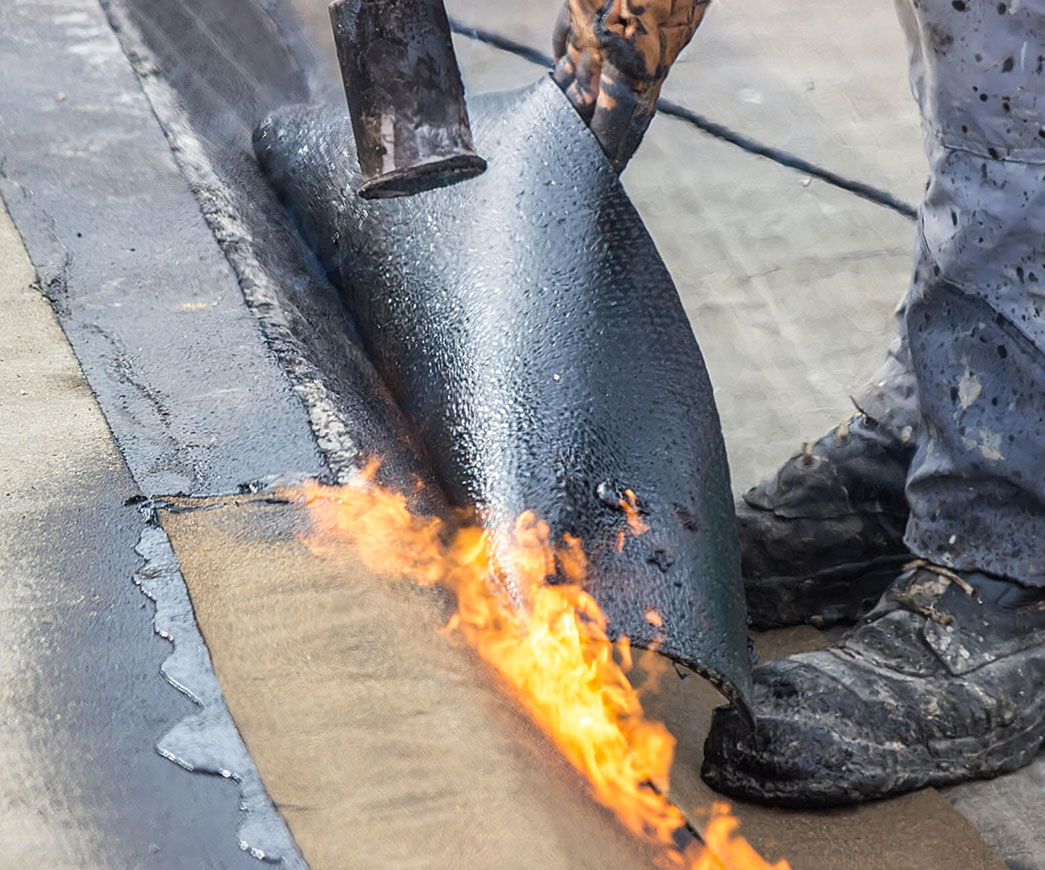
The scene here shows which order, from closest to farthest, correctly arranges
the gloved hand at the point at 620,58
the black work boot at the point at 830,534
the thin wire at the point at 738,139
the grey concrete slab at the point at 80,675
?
the grey concrete slab at the point at 80,675
the gloved hand at the point at 620,58
the black work boot at the point at 830,534
the thin wire at the point at 738,139

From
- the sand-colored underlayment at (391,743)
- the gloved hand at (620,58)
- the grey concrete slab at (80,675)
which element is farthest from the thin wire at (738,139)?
the grey concrete slab at (80,675)

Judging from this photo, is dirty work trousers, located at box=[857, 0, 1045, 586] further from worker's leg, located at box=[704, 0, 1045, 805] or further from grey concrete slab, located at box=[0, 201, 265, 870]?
grey concrete slab, located at box=[0, 201, 265, 870]

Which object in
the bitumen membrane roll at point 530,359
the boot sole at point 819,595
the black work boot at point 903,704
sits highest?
the bitumen membrane roll at point 530,359

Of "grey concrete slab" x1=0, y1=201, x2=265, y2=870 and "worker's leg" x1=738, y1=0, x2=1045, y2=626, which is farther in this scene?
"worker's leg" x1=738, y1=0, x2=1045, y2=626

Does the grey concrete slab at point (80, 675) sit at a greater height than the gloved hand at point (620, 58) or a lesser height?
Result: lesser

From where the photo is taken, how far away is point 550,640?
1452 mm

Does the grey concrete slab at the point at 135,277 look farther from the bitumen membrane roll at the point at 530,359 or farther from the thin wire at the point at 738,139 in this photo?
the thin wire at the point at 738,139

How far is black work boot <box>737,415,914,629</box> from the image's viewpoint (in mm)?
2066

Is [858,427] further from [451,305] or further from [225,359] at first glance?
[225,359]

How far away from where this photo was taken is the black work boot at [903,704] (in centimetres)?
158

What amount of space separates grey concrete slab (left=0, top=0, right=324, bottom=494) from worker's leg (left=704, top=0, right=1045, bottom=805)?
745 mm

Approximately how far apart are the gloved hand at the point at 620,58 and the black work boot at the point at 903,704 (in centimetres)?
83

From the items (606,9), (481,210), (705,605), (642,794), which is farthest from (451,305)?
(642,794)

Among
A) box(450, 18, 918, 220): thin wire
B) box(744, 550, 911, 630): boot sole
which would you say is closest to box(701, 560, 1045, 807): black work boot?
box(744, 550, 911, 630): boot sole
